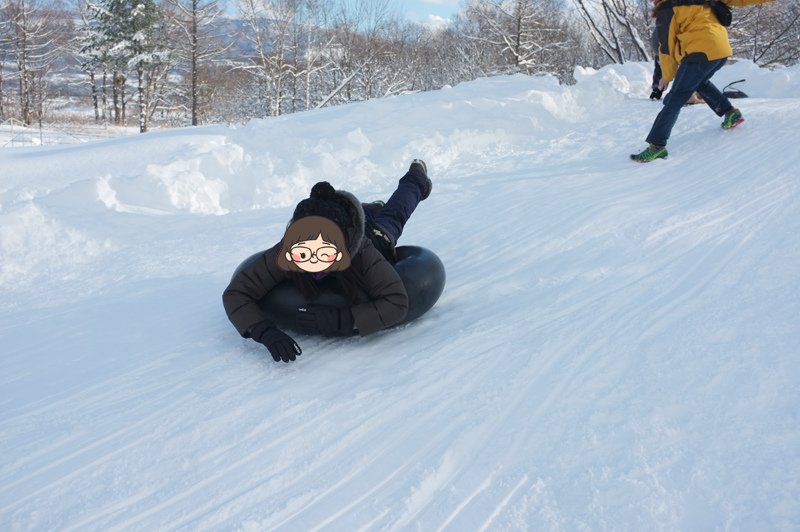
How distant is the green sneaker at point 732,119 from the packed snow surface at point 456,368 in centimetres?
7

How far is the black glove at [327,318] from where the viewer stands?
2238 millimetres

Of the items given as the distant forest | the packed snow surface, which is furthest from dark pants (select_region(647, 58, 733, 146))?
the distant forest

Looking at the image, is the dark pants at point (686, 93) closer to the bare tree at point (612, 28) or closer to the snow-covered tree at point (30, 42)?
the bare tree at point (612, 28)

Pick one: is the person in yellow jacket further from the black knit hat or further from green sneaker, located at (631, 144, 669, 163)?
the black knit hat

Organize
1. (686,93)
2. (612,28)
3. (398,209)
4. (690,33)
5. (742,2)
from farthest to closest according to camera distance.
Answer: (612,28) < (686,93) < (690,33) < (742,2) < (398,209)

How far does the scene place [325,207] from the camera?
6.91 feet

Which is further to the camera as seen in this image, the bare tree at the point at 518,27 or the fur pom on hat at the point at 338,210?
the bare tree at the point at 518,27

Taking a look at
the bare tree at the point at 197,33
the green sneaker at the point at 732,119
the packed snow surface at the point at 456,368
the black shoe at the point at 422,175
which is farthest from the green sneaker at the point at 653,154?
the bare tree at the point at 197,33

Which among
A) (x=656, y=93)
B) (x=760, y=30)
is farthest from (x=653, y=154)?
(x=760, y=30)

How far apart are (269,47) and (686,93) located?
18801 millimetres

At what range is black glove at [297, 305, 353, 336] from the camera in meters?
2.24

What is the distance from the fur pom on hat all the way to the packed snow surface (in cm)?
52

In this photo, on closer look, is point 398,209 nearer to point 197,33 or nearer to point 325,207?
point 325,207

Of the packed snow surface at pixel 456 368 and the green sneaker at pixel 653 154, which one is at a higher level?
the green sneaker at pixel 653 154
